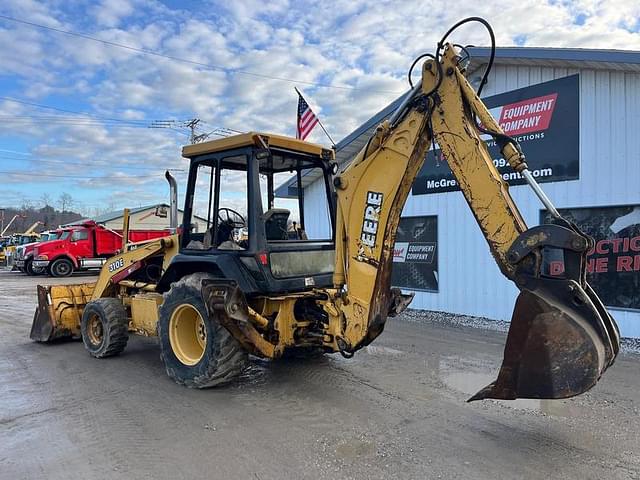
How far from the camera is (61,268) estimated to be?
2409 cm

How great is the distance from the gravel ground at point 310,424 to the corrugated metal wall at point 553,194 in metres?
3.09

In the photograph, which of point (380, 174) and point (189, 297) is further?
point (189, 297)

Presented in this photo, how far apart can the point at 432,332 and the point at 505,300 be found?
1.88 m

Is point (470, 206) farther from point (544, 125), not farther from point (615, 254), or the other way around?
point (544, 125)

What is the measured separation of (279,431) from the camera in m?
4.34

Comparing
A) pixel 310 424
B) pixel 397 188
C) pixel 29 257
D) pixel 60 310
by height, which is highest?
pixel 397 188

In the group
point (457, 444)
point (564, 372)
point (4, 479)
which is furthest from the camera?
point (457, 444)

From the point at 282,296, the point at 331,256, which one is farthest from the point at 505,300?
the point at 282,296

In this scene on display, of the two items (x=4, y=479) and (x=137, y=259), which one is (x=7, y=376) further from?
(x=4, y=479)

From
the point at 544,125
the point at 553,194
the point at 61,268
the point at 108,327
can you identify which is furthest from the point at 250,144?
the point at 61,268

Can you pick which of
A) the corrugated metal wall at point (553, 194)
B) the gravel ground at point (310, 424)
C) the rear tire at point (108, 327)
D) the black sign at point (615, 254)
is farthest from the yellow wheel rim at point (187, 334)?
the black sign at point (615, 254)

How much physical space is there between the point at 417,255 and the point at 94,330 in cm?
733

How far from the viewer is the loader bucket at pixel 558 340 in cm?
330

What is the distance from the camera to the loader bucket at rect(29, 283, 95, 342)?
7719 millimetres
